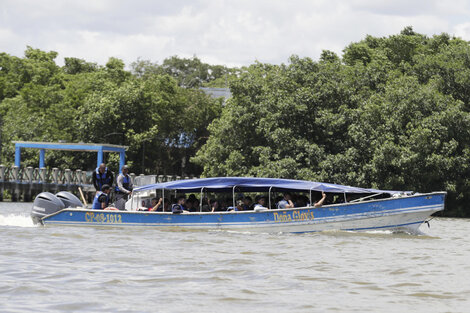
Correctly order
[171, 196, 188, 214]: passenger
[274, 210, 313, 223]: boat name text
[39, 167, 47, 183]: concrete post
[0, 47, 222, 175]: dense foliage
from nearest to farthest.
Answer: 1. [274, 210, 313, 223]: boat name text
2. [171, 196, 188, 214]: passenger
3. [39, 167, 47, 183]: concrete post
4. [0, 47, 222, 175]: dense foliage

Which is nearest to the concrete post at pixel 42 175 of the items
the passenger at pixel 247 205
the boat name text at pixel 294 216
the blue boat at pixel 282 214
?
the blue boat at pixel 282 214

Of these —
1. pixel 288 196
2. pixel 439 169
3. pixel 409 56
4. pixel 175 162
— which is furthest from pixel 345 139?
pixel 175 162

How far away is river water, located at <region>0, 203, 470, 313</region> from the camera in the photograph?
10969 millimetres

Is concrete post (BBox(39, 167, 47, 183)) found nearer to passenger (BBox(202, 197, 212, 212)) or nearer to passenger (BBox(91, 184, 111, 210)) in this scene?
passenger (BBox(91, 184, 111, 210))

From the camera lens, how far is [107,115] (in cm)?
6562

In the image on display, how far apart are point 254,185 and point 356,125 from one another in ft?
76.7

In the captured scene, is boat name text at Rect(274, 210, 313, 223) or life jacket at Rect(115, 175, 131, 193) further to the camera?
life jacket at Rect(115, 175, 131, 193)

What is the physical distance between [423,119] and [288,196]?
74.3 feet

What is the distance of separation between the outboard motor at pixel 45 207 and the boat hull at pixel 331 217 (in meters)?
3.27

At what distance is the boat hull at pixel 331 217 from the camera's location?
22.5 metres

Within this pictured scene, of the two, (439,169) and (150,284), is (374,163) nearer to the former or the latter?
(439,169)

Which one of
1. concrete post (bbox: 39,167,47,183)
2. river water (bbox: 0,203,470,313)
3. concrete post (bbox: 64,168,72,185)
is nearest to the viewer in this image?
river water (bbox: 0,203,470,313)

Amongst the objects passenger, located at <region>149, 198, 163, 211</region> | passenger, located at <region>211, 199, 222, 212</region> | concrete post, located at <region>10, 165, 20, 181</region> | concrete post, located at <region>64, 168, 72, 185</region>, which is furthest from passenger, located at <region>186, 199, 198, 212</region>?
concrete post, located at <region>64, 168, 72, 185</region>

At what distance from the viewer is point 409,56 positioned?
56.2m
